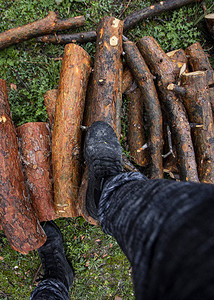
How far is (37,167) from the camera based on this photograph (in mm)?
2732

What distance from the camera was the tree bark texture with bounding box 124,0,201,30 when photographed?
131 inches

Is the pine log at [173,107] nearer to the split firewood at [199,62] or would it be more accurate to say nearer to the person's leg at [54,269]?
the split firewood at [199,62]

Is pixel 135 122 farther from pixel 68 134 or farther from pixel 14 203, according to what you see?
pixel 14 203

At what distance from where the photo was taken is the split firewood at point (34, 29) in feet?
10.4

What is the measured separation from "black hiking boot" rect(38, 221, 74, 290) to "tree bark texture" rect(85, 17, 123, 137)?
5.98ft

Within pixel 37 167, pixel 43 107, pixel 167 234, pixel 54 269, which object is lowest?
pixel 54 269

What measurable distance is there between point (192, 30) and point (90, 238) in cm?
388

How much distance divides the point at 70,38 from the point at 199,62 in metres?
2.08

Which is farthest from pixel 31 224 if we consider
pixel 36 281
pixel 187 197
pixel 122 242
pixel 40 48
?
pixel 40 48

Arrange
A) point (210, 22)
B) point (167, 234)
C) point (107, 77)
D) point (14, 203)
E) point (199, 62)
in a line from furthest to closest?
1. point (210, 22)
2. point (199, 62)
3. point (107, 77)
4. point (14, 203)
5. point (167, 234)

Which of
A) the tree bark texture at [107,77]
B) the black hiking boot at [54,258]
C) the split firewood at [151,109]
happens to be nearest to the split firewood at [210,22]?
the split firewood at [151,109]

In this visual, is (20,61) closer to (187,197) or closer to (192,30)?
(192,30)

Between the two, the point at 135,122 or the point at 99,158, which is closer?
the point at 99,158

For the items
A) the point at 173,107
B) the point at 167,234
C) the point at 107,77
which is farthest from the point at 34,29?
the point at 167,234
